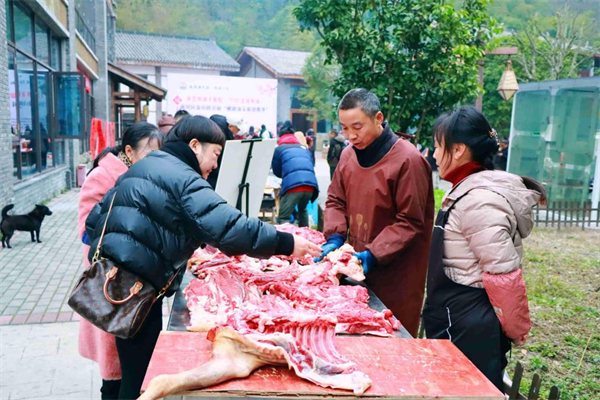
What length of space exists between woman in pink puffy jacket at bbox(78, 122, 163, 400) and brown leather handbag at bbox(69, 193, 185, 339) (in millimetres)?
775

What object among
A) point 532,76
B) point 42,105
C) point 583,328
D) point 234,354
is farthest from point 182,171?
point 532,76

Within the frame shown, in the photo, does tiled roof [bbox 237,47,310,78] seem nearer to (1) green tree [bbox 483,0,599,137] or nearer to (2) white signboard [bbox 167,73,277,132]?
(2) white signboard [bbox 167,73,277,132]

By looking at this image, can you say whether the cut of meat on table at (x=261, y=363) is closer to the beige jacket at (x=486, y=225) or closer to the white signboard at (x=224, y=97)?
the beige jacket at (x=486, y=225)

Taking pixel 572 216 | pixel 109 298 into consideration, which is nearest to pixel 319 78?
pixel 572 216

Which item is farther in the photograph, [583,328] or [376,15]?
[376,15]

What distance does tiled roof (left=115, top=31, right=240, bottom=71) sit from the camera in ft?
100

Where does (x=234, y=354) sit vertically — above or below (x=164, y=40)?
below

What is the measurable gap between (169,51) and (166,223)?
108 ft

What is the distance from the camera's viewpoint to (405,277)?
3553 millimetres

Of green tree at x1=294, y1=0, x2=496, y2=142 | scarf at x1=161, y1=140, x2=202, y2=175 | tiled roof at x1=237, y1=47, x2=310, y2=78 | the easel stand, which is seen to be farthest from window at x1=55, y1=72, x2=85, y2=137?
tiled roof at x1=237, y1=47, x2=310, y2=78

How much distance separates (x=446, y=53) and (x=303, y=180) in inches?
106

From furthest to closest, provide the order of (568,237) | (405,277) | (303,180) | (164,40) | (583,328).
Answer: (164,40) < (568,237) < (303,180) < (583,328) < (405,277)

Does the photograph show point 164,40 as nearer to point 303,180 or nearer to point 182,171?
point 303,180

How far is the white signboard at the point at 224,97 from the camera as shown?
949 inches
